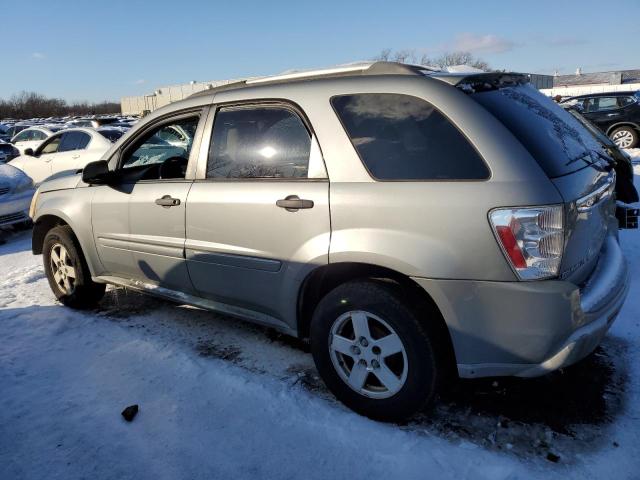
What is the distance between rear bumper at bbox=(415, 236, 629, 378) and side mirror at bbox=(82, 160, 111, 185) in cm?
265

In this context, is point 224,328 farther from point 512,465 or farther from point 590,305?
point 590,305

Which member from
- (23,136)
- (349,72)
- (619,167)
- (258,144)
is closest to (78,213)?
(258,144)

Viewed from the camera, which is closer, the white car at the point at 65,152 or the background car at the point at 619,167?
the background car at the point at 619,167

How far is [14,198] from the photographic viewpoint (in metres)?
7.63

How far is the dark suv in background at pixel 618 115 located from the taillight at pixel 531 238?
44.4ft

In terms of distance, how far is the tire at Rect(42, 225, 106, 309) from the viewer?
4.29 m

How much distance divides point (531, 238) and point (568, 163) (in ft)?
1.69

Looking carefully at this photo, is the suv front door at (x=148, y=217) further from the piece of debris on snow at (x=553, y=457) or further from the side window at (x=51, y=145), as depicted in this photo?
the side window at (x=51, y=145)

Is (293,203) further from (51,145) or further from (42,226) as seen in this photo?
(51,145)

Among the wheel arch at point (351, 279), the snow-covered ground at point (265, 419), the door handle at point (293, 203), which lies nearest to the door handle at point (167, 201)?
the door handle at point (293, 203)

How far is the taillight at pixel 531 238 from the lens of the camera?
212 cm

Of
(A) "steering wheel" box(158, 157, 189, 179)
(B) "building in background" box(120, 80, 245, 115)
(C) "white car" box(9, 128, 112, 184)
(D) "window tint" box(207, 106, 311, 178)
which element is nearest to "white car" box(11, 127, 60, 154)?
(C) "white car" box(9, 128, 112, 184)

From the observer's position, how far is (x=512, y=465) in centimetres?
226

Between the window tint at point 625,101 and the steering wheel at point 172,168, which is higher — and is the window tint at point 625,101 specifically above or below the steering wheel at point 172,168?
above
